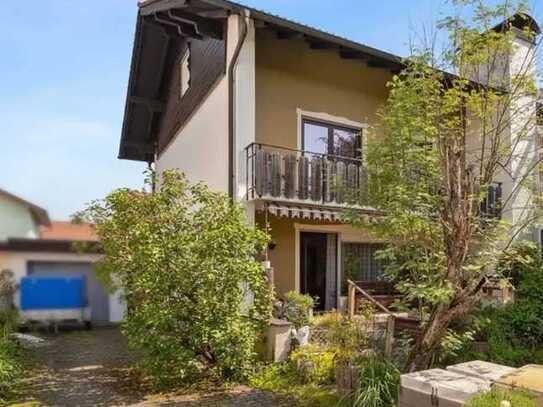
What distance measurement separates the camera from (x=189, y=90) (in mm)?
18609

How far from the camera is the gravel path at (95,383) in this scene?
9.09 m

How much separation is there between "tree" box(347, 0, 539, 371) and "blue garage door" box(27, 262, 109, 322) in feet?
15.6

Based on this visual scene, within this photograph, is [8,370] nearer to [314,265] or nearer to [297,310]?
[297,310]

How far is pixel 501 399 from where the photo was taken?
5.52 metres

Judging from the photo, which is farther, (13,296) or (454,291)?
(454,291)

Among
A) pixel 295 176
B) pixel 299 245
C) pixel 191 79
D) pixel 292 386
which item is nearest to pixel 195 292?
pixel 292 386

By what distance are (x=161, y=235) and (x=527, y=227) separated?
719 cm

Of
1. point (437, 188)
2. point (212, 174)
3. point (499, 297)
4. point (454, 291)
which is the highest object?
point (212, 174)

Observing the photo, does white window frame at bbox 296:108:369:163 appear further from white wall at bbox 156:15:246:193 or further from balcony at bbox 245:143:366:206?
white wall at bbox 156:15:246:193

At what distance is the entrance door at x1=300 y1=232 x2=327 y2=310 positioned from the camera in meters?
16.3

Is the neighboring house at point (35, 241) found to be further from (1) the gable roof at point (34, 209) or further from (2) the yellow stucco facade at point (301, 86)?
(2) the yellow stucco facade at point (301, 86)

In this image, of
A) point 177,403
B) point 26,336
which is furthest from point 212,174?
point 177,403

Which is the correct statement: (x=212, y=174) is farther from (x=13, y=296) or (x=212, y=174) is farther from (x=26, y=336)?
(x=13, y=296)

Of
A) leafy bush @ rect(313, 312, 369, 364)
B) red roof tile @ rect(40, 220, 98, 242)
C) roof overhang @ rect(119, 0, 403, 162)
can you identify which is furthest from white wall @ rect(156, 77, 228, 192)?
red roof tile @ rect(40, 220, 98, 242)
